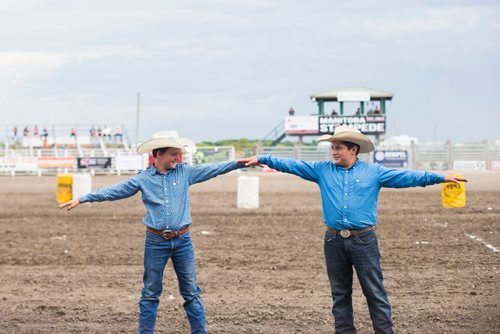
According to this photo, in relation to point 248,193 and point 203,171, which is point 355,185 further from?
point 248,193

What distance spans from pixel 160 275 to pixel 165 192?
2.49 feet

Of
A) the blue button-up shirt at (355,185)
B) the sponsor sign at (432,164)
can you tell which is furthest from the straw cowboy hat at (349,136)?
the sponsor sign at (432,164)

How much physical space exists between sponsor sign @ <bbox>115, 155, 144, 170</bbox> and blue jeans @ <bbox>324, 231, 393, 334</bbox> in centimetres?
4200

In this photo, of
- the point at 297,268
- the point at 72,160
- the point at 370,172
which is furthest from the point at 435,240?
the point at 72,160

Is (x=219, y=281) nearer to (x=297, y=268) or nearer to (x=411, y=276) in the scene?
(x=297, y=268)

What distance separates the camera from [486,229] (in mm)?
16500

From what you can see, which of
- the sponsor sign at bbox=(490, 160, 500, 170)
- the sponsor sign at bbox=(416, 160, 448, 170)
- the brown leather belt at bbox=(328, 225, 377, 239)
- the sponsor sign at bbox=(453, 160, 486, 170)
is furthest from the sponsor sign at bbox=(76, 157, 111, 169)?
the brown leather belt at bbox=(328, 225, 377, 239)

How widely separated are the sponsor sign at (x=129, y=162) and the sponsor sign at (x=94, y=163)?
0.71 m

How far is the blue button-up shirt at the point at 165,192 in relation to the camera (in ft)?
25.5

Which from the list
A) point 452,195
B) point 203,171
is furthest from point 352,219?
point 452,195

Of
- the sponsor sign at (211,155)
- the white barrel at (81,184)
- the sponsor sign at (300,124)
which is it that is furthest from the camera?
the sponsor sign at (300,124)

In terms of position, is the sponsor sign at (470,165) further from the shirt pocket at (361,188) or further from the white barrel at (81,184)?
the shirt pocket at (361,188)

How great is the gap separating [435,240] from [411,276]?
384cm

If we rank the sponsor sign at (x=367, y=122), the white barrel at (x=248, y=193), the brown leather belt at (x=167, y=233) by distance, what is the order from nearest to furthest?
the brown leather belt at (x=167, y=233) < the white barrel at (x=248, y=193) < the sponsor sign at (x=367, y=122)
